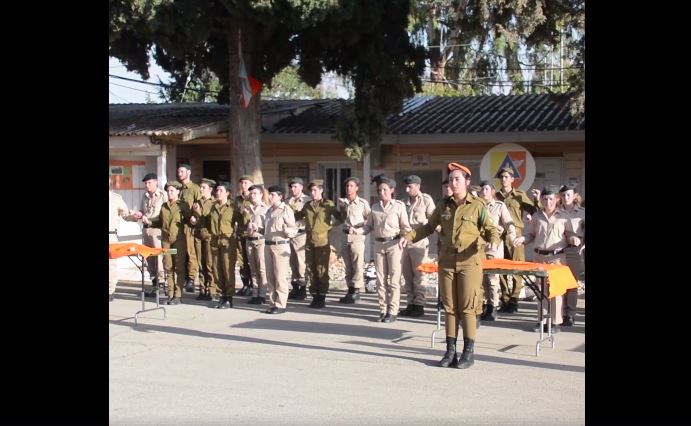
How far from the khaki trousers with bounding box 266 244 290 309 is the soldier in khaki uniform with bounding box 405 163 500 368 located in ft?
12.5

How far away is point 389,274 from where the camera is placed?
35.7 feet

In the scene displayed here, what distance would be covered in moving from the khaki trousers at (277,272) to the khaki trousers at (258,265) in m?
0.58

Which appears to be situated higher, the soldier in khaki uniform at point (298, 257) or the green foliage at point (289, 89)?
the green foliage at point (289, 89)

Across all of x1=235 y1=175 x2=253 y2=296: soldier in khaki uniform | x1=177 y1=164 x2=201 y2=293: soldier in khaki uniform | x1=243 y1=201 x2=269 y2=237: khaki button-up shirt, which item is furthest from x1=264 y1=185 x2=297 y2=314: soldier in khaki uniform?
x1=177 y1=164 x2=201 y2=293: soldier in khaki uniform

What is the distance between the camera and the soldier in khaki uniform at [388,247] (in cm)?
1086

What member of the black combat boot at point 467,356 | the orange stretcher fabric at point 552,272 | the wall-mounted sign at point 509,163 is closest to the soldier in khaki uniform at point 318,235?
the orange stretcher fabric at point 552,272

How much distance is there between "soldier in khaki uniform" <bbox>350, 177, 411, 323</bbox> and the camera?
10.9 m

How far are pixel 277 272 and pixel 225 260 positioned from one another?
104 centimetres

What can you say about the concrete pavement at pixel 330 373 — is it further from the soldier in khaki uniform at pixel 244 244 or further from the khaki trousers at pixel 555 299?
the soldier in khaki uniform at pixel 244 244

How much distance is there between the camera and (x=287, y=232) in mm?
11750

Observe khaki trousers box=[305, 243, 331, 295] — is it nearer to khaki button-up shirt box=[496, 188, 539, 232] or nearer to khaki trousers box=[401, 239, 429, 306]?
khaki trousers box=[401, 239, 429, 306]

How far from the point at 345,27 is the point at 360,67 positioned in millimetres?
1127
